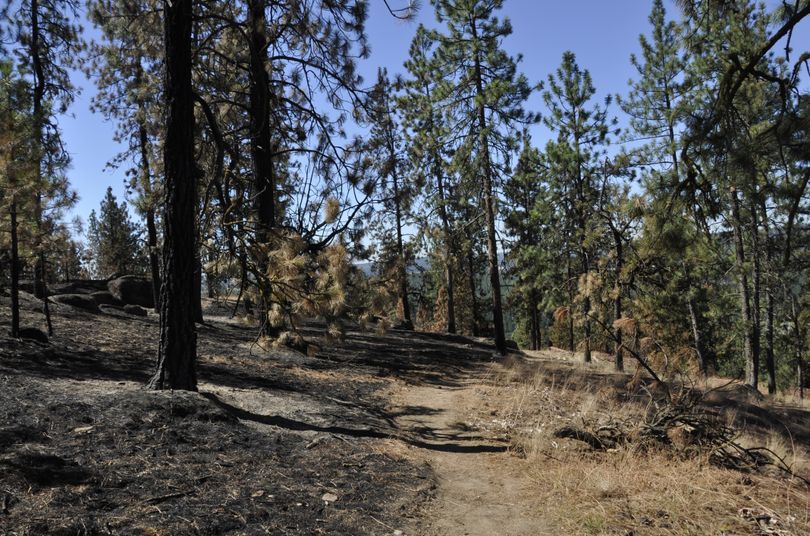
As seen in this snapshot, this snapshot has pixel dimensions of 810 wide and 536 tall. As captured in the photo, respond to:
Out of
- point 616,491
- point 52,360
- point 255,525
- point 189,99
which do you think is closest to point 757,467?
point 616,491

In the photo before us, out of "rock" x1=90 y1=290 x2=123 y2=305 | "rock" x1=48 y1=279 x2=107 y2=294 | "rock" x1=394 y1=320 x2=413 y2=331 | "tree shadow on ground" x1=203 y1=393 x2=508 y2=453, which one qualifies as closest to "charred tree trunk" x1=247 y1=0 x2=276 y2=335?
"tree shadow on ground" x1=203 y1=393 x2=508 y2=453

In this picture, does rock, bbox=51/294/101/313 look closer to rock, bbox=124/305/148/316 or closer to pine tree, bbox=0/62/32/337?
rock, bbox=124/305/148/316

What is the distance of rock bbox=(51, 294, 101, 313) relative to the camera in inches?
512

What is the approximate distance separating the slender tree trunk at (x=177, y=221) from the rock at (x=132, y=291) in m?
13.7

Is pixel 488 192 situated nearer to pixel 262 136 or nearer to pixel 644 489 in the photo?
pixel 262 136

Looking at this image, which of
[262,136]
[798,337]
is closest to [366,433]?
[262,136]

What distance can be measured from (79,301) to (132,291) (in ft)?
16.7

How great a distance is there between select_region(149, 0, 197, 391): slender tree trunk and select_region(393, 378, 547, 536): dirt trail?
268 cm

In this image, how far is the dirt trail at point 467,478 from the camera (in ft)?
12.5

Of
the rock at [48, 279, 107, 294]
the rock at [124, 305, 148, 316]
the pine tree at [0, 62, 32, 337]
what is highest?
the pine tree at [0, 62, 32, 337]

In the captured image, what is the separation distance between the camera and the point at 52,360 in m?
6.96

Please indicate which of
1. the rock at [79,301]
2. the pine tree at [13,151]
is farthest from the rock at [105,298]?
the pine tree at [13,151]

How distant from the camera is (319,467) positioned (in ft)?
14.7

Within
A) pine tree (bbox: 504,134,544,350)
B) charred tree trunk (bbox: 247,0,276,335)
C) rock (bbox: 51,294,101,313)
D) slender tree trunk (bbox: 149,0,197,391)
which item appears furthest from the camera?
pine tree (bbox: 504,134,544,350)
